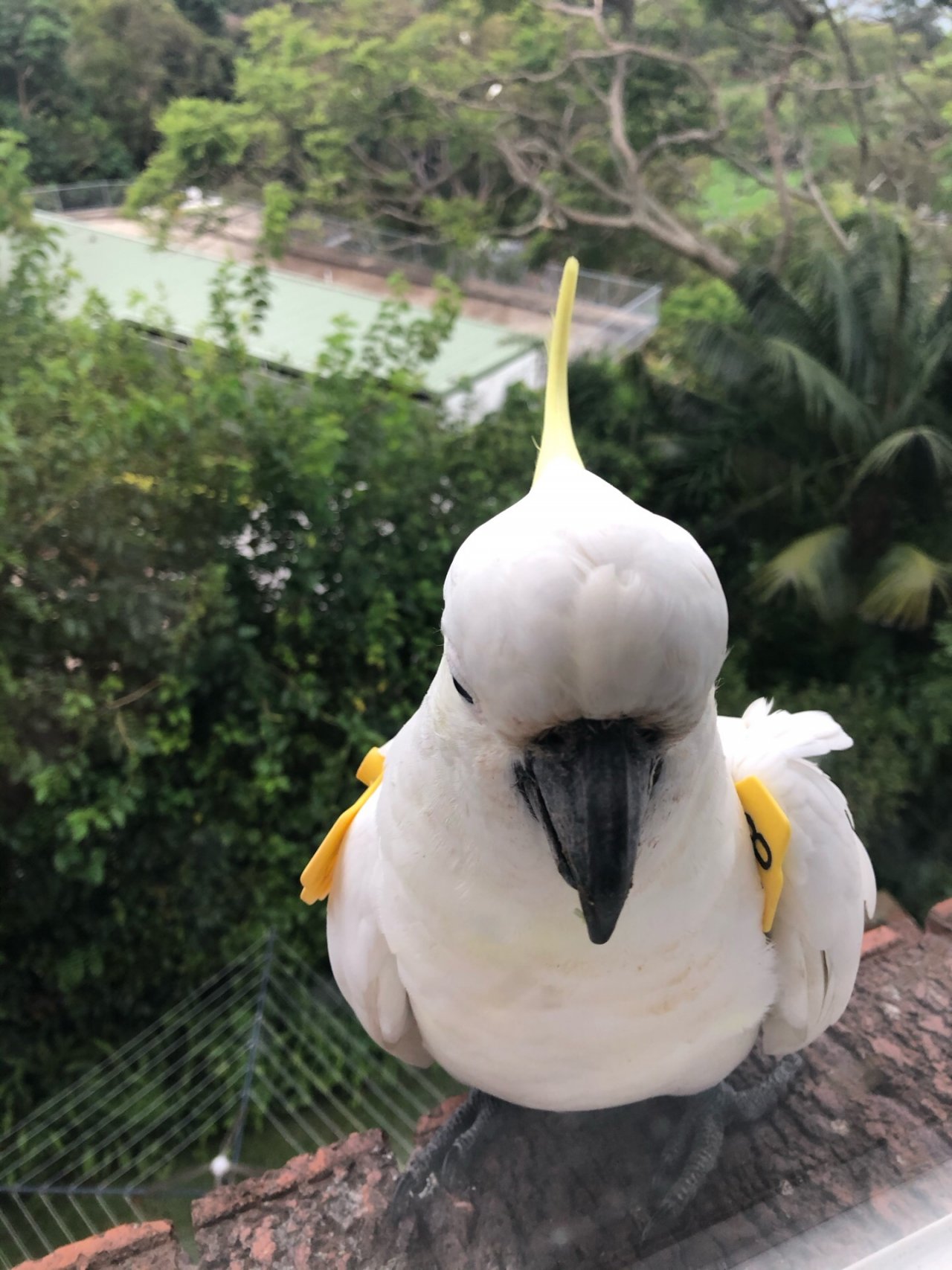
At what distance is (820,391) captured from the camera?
8.89ft

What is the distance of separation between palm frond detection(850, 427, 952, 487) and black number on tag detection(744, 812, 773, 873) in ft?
7.20

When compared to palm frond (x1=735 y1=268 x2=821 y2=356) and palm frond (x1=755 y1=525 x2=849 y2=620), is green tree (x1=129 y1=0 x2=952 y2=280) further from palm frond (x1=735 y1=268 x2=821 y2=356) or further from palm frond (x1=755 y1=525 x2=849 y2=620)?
palm frond (x1=755 y1=525 x2=849 y2=620)

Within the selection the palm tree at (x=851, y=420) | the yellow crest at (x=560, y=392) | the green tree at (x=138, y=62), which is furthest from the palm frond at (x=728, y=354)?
the yellow crest at (x=560, y=392)

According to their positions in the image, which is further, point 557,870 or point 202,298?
point 202,298

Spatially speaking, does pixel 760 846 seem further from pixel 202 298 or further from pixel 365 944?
pixel 202 298

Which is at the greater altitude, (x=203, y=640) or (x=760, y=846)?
(x=760, y=846)

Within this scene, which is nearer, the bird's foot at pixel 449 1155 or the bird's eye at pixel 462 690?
the bird's eye at pixel 462 690

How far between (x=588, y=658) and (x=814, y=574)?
7.71ft

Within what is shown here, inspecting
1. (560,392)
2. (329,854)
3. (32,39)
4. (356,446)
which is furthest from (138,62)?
(329,854)

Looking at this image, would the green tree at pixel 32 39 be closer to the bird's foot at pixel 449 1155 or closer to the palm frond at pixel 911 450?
the bird's foot at pixel 449 1155

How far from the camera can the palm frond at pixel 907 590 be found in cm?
250

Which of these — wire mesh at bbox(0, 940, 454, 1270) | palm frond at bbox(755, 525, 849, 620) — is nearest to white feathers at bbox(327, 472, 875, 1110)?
wire mesh at bbox(0, 940, 454, 1270)

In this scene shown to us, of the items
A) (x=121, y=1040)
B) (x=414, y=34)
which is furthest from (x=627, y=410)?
(x=121, y=1040)

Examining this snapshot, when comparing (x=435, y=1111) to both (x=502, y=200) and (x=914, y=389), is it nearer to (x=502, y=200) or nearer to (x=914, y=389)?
(x=914, y=389)
